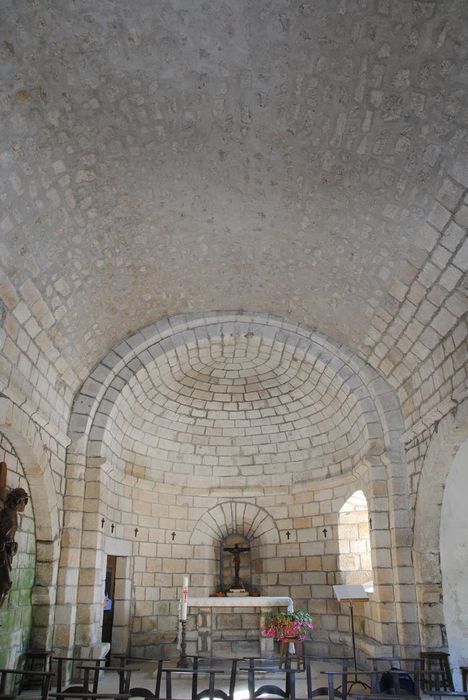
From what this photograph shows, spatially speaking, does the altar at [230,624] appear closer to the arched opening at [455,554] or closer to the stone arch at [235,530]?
the stone arch at [235,530]

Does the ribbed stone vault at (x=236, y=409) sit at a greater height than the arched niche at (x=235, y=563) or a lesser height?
greater

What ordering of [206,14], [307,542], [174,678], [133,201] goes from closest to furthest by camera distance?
[206,14], [133,201], [174,678], [307,542]

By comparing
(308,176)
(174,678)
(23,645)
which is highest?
(308,176)

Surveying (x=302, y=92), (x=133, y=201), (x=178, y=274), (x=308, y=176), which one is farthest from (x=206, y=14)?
(x=178, y=274)

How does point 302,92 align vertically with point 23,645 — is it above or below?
above

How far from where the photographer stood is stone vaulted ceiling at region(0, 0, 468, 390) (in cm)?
411

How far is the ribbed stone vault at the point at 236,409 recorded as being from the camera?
848 cm

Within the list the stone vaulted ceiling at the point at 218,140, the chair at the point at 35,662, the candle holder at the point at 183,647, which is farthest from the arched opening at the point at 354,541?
the chair at the point at 35,662

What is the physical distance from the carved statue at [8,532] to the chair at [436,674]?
4.43 meters

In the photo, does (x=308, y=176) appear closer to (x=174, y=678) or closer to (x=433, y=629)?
(x=433, y=629)

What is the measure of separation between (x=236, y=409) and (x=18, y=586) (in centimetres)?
493

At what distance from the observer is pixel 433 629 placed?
265 inches

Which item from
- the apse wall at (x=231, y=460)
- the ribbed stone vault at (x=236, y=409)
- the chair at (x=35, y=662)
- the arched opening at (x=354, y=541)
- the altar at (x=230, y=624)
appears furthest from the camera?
the arched opening at (x=354, y=541)

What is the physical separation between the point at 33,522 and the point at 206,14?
566cm
